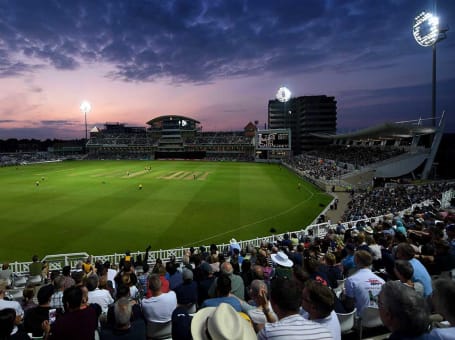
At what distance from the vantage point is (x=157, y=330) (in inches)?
191

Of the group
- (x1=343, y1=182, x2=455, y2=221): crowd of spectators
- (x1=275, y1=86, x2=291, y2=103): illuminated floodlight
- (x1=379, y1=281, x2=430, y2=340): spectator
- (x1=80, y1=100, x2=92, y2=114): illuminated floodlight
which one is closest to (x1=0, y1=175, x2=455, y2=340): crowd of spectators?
(x1=379, y1=281, x2=430, y2=340): spectator

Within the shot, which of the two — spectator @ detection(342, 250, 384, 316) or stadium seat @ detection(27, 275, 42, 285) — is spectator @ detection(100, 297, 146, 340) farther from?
stadium seat @ detection(27, 275, 42, 285)

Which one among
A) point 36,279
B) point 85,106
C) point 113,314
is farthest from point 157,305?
point 85,106

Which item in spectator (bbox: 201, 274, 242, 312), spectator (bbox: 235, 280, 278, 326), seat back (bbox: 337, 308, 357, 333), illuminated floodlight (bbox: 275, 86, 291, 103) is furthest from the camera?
illuminated floodlight (bbox: 275, 86, 291, 103)

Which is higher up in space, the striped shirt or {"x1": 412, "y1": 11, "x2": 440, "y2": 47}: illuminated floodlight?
{"x1": 412, "y1": 11, "x2": 440, "y2": 47}: illuminated floodlight

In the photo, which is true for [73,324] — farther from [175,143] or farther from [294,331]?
[175,143]

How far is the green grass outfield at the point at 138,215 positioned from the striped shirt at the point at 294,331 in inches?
620

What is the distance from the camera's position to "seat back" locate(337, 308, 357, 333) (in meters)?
4.45

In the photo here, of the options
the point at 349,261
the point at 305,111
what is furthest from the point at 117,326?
the point at 305,111

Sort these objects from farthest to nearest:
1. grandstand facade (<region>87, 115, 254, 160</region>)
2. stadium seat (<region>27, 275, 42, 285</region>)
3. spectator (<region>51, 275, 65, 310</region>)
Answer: grandstand facade (<region>87, 115, 254, 160</region>)
stadium seat (<region>27, 275, 42, 285</region>)
spectator (<region>51, 275, 65, 310</region>)

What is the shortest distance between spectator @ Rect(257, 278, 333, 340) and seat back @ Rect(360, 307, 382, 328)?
2.47m

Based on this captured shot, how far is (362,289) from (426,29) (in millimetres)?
49548

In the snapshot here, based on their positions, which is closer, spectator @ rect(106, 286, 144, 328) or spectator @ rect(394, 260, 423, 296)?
spectator @ rect(106, 286, 144, 328)

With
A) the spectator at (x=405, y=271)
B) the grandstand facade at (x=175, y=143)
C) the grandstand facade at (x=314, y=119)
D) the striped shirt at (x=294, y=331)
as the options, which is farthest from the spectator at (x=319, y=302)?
the grandstand facade at (x=314, y=119)
